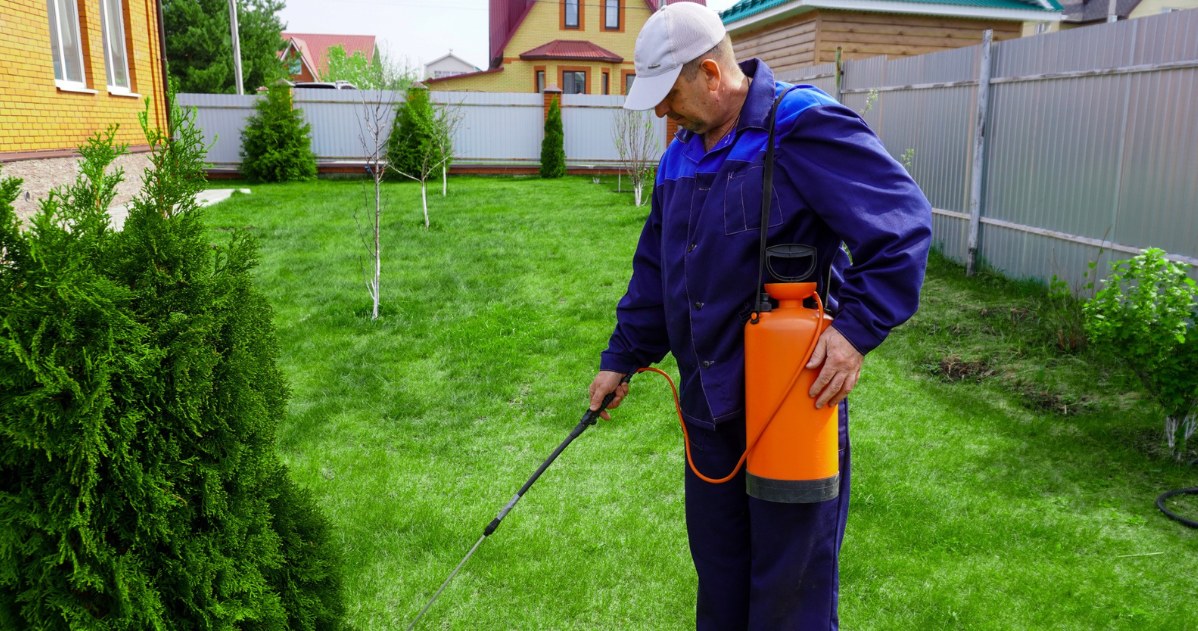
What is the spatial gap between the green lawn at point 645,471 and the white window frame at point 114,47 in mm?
7382

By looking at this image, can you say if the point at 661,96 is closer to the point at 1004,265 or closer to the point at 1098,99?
the point at 1098,99

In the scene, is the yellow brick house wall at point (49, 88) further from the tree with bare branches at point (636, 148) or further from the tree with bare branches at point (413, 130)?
the tree with bare branches at point (636, 148)

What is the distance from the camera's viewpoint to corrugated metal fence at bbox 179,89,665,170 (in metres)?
19.3

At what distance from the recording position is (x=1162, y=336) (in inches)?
171

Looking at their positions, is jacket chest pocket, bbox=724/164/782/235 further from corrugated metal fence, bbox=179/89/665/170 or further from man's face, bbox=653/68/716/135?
corrugated metal fence, bbox=179/89/665/170

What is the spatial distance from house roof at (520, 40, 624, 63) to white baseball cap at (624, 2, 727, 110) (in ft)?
104

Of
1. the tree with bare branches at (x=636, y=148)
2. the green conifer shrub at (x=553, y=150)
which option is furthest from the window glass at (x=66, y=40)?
the green conifer shrub at (x=553, y=150)

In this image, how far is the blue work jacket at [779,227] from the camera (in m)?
2.10

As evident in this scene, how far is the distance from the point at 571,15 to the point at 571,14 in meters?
0.04

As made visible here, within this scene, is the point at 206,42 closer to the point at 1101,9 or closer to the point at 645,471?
the point at 645,471

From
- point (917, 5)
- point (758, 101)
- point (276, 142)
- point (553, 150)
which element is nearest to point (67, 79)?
point (276, 142)

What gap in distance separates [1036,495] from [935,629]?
4.40 feet

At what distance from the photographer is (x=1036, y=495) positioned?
4.16 m

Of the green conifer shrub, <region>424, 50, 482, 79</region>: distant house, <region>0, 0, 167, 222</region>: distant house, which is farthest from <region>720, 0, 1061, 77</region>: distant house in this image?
<region>424, 50, 482, 79</region>: distant house
